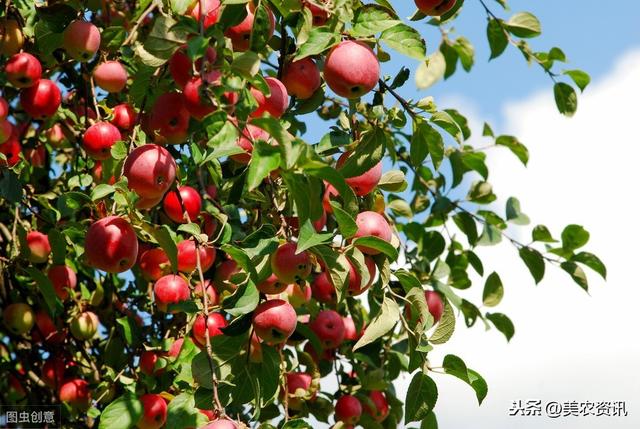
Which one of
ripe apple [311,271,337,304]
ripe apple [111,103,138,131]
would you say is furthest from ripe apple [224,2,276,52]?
ripe apple [311,271,337,304]

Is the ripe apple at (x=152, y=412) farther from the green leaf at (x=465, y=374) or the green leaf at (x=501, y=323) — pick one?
the green leaf at (x=501, y=323)

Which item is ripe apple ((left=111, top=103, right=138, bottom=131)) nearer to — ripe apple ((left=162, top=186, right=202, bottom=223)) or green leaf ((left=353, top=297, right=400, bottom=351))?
ripe apple ((left=162, top=186, right=202, bottom=223))

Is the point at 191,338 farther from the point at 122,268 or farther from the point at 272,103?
the point at 272,103

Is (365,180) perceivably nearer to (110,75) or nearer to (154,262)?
(154,262)

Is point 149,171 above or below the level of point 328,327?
above

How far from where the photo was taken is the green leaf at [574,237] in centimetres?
273

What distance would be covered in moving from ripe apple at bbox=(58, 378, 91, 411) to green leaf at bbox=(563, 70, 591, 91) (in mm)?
1815

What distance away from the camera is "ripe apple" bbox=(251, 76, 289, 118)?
5.10 feet

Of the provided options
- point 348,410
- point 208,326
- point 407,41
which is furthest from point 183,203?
point 348,410

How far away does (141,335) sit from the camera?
7.79 feet

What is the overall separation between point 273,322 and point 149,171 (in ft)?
1.25

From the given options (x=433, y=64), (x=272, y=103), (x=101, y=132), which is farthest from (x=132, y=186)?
(x=433, y=64)

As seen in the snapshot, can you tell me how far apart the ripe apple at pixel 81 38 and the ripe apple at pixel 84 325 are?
0.91 m

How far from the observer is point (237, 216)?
253 centimetres
